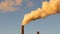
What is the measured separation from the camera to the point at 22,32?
1798 centimetres

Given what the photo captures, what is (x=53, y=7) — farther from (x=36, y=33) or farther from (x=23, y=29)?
(x=36, y=33)

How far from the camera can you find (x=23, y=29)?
18062 mm

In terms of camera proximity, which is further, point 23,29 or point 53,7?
point 23,29

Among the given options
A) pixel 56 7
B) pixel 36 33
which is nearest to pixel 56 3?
pixel 56 7

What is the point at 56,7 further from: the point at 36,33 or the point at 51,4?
the point at 36,33

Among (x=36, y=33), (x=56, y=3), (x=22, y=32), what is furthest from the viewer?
(x=36, y=33)

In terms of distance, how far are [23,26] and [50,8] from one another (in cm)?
392

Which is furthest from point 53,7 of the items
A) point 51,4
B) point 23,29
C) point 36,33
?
point 36,33

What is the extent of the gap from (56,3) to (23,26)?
473 cm

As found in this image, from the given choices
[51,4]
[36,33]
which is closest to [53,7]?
[51,4]

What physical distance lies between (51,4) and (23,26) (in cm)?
418

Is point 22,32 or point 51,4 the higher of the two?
point 51,4

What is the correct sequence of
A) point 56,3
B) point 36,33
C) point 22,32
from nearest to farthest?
point 56,3, point 22,32, point 36,33

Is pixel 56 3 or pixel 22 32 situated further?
pixel 22 32
